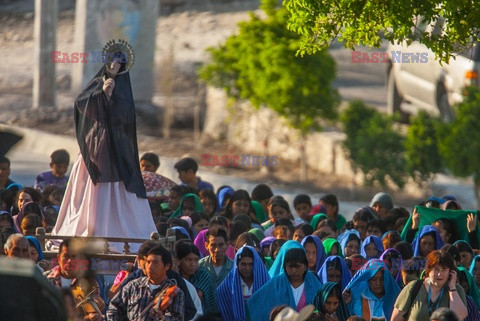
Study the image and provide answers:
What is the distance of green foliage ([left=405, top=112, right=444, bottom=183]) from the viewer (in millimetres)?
17766

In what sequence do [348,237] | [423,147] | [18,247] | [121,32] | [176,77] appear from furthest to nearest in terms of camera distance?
[176,77], [121,32], [423,147], [348,237], [18,247]

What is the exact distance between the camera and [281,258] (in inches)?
411

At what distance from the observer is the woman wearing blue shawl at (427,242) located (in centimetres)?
1171

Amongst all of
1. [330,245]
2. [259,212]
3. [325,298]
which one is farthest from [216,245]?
[259,212]

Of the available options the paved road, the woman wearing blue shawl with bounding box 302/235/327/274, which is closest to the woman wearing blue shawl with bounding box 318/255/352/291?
the woman wearing blue shawl with bounding box 302/235/327/274

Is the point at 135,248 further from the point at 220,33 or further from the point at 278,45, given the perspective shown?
the point at 220,33

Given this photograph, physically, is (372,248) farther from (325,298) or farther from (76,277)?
(76,277)

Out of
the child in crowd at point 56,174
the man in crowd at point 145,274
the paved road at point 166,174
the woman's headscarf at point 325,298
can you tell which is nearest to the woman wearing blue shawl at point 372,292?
the woman's headscarf at point 325,298

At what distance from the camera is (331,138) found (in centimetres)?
2066

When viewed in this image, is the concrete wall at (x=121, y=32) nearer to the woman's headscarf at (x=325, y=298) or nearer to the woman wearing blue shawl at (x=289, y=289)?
the woman wearing blue shawl at (x=289, y=289)

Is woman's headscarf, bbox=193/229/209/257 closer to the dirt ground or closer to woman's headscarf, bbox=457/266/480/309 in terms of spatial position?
woman's headscarf, bbox=457/266/480/309

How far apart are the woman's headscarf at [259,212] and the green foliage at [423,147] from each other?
4198 millimetres

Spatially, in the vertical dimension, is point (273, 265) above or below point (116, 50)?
below

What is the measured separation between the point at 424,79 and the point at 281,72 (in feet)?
8.86
